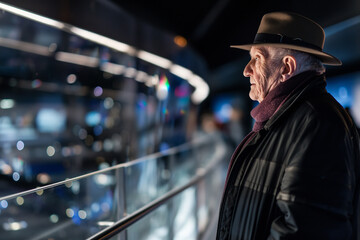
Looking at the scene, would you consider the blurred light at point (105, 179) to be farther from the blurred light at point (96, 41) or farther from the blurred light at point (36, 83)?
the blurred light at point (36, 83)

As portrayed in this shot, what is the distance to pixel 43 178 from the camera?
793 centimetres

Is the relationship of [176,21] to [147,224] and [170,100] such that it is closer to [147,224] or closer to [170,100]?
[170,100]

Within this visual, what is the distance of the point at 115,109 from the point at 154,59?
4413mm

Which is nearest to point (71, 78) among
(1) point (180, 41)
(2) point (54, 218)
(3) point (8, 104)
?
(3) point (8, 104)

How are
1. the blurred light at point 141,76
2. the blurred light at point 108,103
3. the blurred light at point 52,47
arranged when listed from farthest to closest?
the blurred light at point 108,103
the blurred light at point 141,76
the blurred light at point 52,47

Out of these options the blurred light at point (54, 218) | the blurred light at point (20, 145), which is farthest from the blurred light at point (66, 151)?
the blurred light at point (54, 218)

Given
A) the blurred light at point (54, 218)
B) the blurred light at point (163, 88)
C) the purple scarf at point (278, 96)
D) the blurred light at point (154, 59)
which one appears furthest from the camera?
the blurred light at point (163, 88)

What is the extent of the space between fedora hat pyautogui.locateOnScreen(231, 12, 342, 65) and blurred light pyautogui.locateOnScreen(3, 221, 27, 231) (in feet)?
14.5

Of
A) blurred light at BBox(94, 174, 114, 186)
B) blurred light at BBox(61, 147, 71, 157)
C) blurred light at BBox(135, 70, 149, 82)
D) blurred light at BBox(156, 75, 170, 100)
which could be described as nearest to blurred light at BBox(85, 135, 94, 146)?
blurred light at BBox(61, 147, 71, 157)

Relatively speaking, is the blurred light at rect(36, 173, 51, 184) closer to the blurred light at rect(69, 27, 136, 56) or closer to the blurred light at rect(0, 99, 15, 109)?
the blurred light at rect(0, 99, 15, 109)

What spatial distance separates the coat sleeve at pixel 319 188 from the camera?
1053mm

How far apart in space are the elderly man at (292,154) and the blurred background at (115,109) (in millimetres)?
925

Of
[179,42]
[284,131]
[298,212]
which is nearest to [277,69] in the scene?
[284,131]

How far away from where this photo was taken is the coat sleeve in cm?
105
